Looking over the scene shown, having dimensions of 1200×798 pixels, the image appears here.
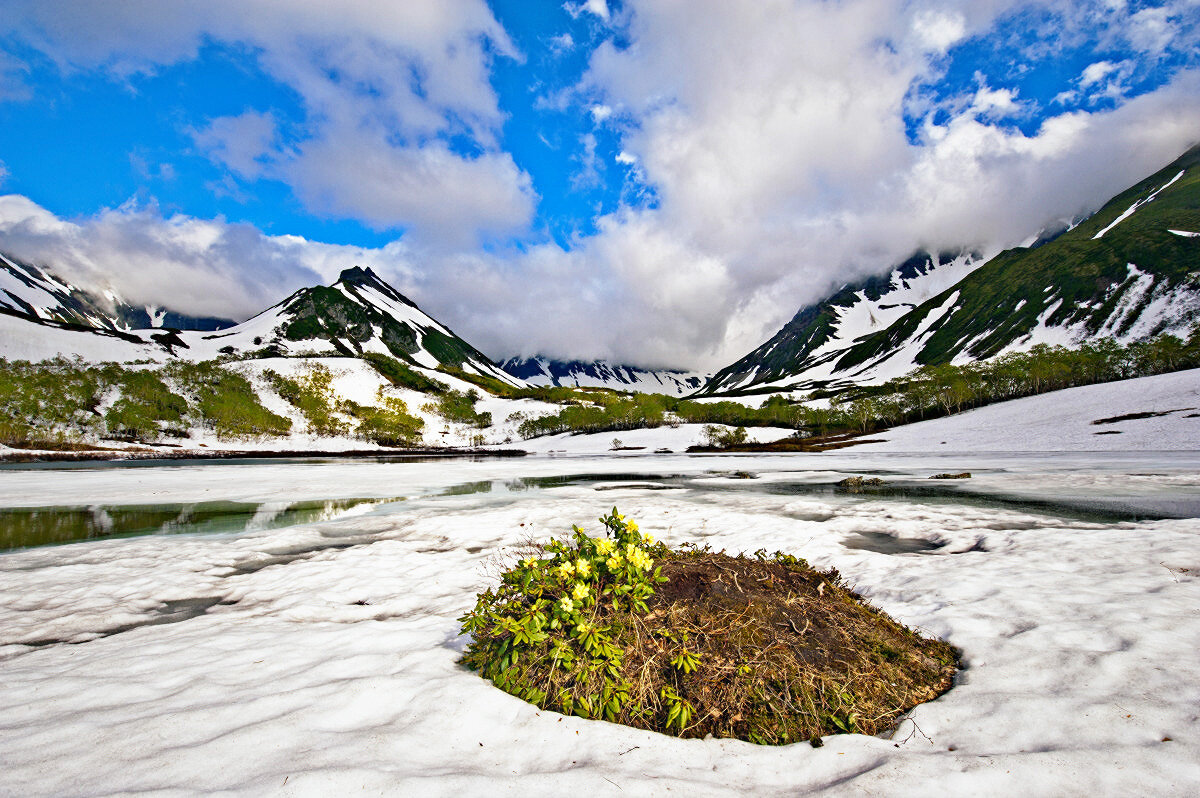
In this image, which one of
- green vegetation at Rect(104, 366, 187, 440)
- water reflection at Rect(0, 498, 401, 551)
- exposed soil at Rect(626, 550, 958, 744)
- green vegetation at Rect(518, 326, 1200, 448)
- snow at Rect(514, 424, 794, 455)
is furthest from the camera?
green vegetation at Rect(104, 366, 187, 440)

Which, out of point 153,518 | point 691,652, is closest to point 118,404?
point 153,518

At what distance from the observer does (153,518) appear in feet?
64.5

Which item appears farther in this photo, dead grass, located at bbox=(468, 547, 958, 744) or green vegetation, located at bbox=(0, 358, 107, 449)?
green vegetation, located at bbox=(0, 358, 107, 449)

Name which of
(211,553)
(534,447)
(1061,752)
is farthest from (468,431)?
(1061,752)

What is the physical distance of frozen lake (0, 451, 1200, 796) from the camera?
3479mm

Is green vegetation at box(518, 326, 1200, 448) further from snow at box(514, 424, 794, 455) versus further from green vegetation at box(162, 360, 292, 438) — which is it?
green vegetation at box(162, 360, 292, 438)

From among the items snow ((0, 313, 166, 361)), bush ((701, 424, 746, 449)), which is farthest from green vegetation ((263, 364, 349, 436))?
bush ((701, 424, 746, 449))

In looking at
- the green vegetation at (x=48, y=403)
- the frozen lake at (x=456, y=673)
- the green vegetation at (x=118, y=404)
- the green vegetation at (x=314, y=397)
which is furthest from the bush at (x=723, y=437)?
the green vegetation at (x=48, y=403)

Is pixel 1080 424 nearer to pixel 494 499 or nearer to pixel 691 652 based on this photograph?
pixel 494 499

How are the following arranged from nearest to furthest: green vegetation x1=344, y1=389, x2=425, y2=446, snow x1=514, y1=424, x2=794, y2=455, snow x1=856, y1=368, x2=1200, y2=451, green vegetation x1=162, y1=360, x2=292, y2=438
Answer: snow x1=856, y1=368, x2=1200, y2=451, snow x1=514, y1=424, x2=794, y2=455, green vegetation x1=162, y1=360, x2=292, y2=438, green vegetation x1=344, y1=389, x2=425, y2=446

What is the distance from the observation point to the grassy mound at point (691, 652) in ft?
14.2

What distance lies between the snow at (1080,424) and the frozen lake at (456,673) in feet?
190

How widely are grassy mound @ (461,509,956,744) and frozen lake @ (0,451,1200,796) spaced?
0.76ft

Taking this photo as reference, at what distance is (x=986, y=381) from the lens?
11256cm
